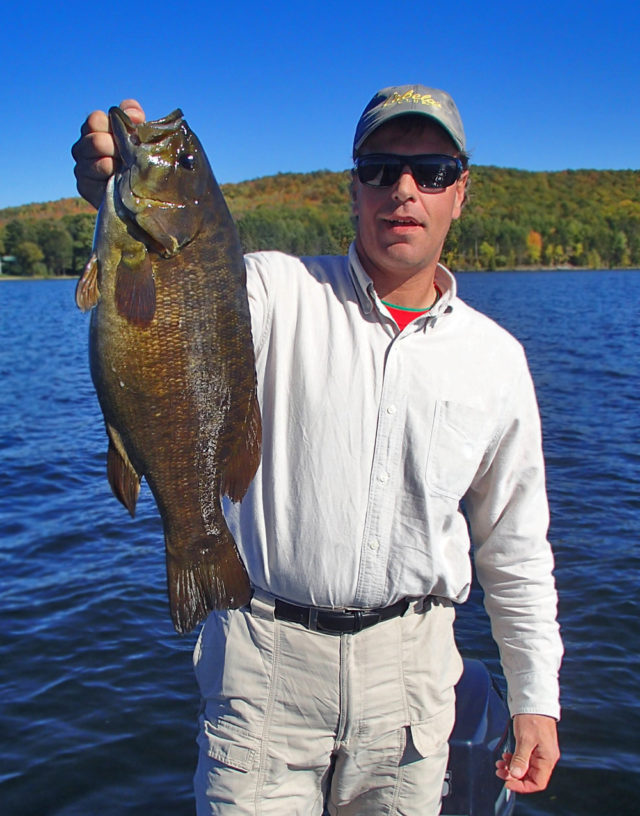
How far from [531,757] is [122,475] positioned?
2002 mm

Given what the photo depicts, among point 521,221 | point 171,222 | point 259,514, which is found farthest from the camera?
point 521,221

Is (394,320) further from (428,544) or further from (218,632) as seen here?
(218,632)

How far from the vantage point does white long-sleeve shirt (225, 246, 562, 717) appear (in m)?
2.69

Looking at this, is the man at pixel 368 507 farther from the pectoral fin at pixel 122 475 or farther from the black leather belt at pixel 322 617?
the pectoral fin at pixel 122 475

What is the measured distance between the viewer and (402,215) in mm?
2756

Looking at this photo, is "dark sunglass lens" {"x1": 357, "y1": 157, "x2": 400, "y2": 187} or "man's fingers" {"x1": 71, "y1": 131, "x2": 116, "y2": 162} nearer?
"man's fingers" {"x1": 71, "y1": 131, "x2": 116, "y2": 162}

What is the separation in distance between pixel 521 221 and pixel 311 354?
155 m

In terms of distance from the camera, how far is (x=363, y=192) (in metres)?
2.85

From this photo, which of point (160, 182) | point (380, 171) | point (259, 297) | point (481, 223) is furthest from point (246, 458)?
point (481, 223)

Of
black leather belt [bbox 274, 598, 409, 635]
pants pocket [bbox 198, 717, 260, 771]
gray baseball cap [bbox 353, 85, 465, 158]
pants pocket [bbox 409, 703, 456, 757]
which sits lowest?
pants pocket [bbox 409, 703, 456, 757]

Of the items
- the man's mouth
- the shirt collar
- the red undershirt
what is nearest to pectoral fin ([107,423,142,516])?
the shirt collar

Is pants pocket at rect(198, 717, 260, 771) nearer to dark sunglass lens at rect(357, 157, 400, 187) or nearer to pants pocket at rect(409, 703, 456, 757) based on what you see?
pants pocket at rect(409, 703, 456, 757)

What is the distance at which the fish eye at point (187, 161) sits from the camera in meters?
2.22

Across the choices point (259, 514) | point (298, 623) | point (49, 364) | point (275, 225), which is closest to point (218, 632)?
point (298, 623)
